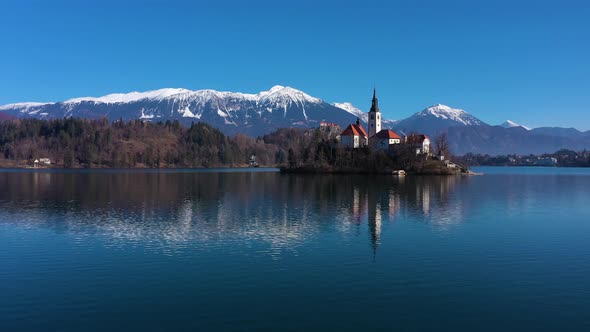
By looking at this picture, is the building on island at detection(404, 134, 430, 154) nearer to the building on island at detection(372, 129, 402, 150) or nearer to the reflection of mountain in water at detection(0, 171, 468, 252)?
the building on island at detection(372, 129, 402, 150)

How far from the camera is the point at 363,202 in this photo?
62.5 metres

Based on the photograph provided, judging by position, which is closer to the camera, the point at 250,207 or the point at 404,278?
the point at 404,278

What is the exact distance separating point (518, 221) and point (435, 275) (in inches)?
1024

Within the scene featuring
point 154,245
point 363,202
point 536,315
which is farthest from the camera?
point 363,202

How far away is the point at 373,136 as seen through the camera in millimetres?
174750

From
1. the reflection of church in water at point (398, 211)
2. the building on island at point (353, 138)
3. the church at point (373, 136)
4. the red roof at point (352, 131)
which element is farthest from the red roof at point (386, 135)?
the reflection of church in water at point (398, 211)

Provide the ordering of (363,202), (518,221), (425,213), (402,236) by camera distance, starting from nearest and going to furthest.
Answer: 1. (402,236)
2. (518,221)
3. (425,213)
4. (363,202)

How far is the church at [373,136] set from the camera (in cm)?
17062

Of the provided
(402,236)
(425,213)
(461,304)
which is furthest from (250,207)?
(461,304)

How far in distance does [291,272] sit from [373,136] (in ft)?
503

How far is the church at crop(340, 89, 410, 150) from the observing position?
170625mm

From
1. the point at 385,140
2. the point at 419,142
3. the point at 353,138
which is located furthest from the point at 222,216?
the point at 353,138

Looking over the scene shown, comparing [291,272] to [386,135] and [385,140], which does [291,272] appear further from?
[386,135]

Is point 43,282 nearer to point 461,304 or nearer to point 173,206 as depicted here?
point 461,304
